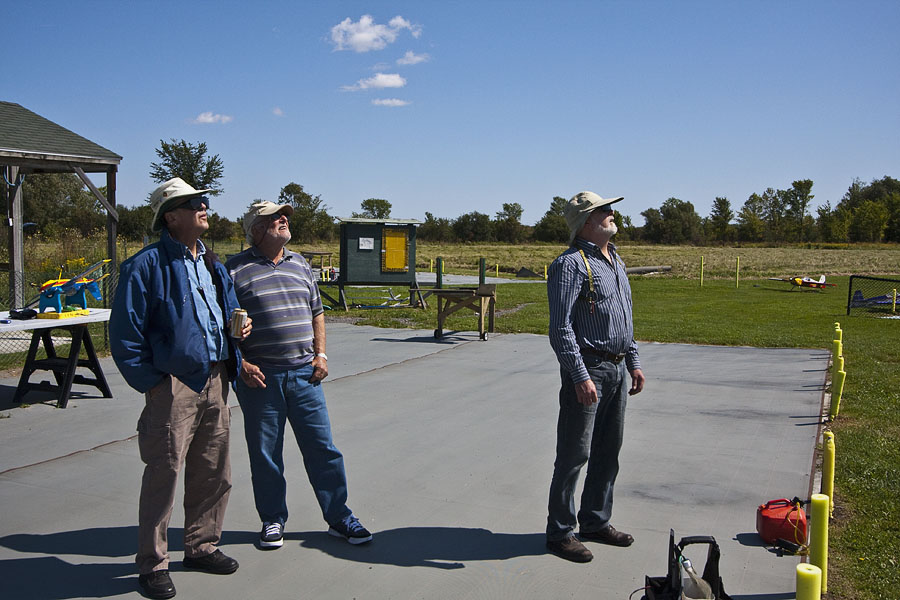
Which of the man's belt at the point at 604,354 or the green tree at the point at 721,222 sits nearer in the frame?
the man's belt at the point at 604,354

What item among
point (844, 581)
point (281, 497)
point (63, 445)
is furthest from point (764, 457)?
point (63, 445)

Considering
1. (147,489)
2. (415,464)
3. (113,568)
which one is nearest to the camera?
(147,489)

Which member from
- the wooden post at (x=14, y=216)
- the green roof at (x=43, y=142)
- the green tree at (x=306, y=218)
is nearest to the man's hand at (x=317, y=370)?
the green roof at (x=43, y=142)

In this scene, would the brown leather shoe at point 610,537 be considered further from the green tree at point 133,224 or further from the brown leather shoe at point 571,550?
the green tree at point 133,224

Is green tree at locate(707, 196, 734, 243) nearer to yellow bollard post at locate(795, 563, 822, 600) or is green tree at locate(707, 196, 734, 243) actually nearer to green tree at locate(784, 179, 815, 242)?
green tree at locate(784, 179, 815, 242)

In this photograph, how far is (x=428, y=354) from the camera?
1153 cm

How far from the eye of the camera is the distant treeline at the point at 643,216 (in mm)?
48812

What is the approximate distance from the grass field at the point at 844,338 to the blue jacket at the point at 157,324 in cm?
346

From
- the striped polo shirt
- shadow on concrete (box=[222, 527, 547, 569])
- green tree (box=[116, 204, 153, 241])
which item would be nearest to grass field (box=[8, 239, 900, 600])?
shadow on concrete (box=[222, 527, 547, 569])

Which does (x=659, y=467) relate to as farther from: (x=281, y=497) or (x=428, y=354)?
(x=428, y=354)

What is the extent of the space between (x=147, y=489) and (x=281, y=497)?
873 mm

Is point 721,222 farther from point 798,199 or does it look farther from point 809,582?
point 809,582

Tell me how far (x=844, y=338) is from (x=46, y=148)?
14826 millimetres

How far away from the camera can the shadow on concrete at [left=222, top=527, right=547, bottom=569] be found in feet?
13.4
